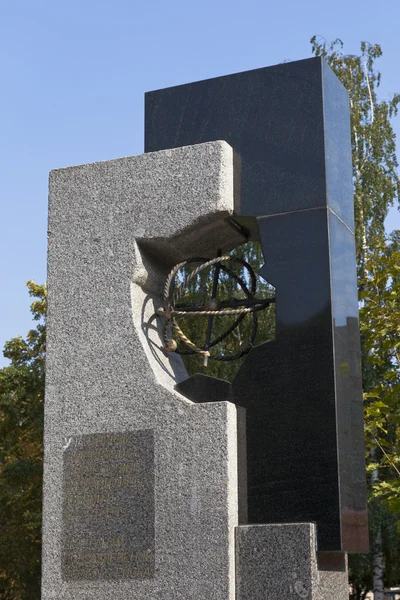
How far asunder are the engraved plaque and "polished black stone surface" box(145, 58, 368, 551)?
2.04 ft

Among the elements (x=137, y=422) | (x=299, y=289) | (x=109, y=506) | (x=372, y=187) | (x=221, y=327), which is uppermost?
(x=372, y=187)

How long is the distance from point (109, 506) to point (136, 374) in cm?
87

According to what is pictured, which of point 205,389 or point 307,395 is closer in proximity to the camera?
point 307,395

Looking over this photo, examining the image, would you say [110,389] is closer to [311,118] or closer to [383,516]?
[311,118]

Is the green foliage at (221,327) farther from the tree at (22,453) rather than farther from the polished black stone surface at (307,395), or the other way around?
the polished black stone surface at (307,395)

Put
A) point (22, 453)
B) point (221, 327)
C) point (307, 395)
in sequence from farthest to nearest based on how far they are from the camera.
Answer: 1. point (22, 453)
2. point (221, 327)
3. point (307, 395)

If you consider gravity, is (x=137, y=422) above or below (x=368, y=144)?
below

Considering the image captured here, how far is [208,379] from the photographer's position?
6148 mm

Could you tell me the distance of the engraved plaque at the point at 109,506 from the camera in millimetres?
5754

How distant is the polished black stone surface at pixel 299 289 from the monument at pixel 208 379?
13 millimetres

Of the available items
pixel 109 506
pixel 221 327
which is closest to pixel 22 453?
pixel 221 327

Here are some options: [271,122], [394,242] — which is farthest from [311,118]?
[394,242]

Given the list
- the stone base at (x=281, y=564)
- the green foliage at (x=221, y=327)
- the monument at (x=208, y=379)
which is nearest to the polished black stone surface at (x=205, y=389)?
the monument at (x=208, y=379)

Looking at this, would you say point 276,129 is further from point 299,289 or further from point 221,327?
point 221,327
